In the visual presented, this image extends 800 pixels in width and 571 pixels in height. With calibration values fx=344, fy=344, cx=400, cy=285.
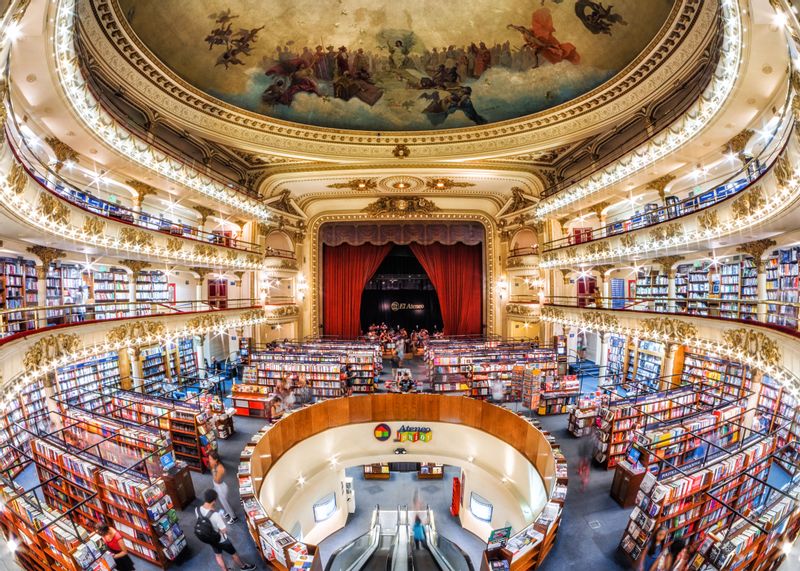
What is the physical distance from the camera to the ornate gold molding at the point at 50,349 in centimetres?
496

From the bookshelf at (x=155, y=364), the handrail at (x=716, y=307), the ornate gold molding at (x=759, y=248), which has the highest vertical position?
the ornate gold molding at (x=759, y=248)

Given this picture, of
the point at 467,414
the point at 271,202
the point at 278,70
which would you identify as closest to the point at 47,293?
the point at 271,202

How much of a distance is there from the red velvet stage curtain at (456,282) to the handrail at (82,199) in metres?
8.39

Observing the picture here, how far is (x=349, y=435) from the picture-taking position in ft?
30.6

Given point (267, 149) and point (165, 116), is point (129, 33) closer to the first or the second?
point (165, 116)

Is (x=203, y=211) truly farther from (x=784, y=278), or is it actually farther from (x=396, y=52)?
(x=784, y=278)

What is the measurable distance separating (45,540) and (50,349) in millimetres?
2848

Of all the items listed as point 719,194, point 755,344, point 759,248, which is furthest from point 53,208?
point 759,248

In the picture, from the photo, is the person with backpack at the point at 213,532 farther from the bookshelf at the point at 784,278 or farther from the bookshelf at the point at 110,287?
the bookshelf at the point at 784,278

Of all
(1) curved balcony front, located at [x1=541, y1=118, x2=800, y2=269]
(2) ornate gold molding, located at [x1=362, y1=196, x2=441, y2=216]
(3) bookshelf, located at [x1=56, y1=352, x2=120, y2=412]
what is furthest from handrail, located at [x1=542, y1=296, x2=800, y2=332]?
(3) bookshelf, located at [x1=56, y1=352, x2=120, y2=412]

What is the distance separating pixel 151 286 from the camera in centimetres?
1144

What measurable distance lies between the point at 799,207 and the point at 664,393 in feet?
13.9

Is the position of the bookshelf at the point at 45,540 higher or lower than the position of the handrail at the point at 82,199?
lower

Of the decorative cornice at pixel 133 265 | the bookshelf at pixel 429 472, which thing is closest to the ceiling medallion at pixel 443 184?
the decorative cornice at pixel 133 265
